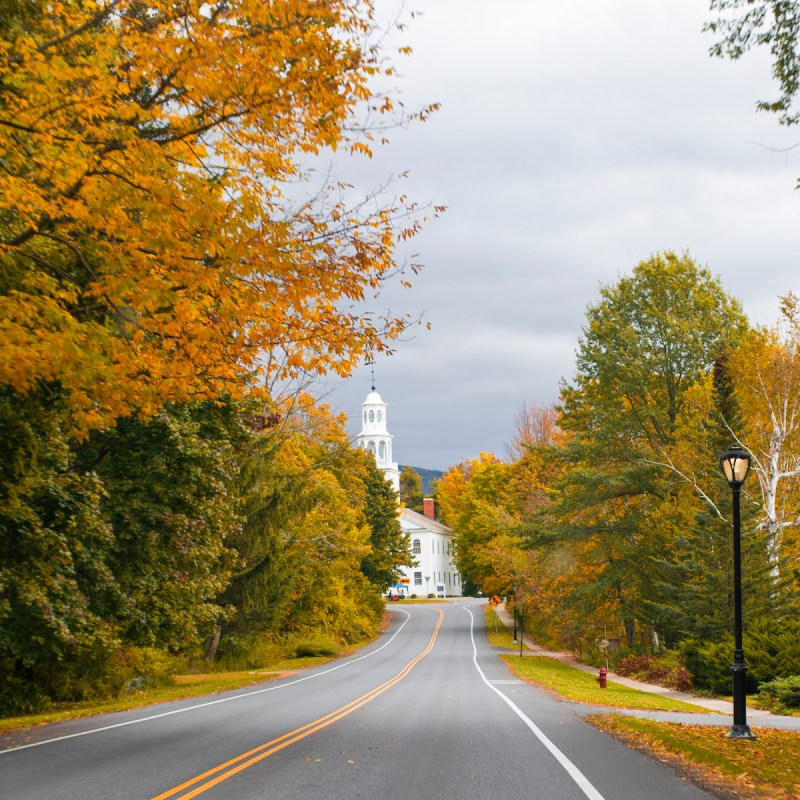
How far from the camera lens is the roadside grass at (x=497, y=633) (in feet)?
183

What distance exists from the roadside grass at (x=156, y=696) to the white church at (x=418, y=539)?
83432 millimetres

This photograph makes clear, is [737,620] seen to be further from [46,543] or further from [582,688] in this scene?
[582,688]

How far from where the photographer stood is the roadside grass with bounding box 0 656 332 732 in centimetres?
1610

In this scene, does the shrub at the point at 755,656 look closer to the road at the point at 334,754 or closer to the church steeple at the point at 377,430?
the road at the point at 334,754

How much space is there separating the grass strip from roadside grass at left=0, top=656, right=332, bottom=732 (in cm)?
946

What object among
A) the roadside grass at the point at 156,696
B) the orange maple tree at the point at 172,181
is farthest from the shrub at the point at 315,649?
the orange maple tree at the point at 172,181

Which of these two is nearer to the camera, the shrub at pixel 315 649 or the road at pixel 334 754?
the road at pixel 334 754

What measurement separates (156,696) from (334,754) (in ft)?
43.7

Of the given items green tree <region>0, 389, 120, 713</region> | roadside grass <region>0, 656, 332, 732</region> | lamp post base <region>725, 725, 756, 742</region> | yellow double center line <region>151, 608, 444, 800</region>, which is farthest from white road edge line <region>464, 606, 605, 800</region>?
roadside grass <region>0, 656, 332, 732</region>

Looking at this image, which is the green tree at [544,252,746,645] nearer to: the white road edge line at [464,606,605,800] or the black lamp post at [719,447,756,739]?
the white road edge line at [464,606,605,800]

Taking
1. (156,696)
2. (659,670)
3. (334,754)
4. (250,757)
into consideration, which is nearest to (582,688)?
(659,670)

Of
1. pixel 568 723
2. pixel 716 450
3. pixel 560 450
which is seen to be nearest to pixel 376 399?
pixel 560 450

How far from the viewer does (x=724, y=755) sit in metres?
10.2

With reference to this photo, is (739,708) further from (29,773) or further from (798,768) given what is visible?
(29,773)
